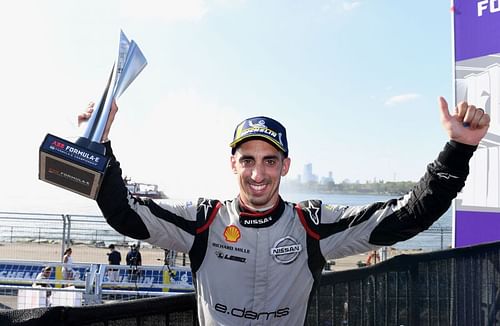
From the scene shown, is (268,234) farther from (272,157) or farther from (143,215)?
(143,215)

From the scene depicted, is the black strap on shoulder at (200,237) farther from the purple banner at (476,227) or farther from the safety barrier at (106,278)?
the safety barrier at (106,278)

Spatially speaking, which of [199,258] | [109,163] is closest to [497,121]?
[199,258]

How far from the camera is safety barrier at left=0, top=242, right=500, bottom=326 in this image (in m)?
2.56

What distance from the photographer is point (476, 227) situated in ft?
16.3

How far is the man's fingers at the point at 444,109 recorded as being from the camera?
2297 mm

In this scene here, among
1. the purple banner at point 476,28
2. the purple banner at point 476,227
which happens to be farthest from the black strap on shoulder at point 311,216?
the purple banner at point 476,28

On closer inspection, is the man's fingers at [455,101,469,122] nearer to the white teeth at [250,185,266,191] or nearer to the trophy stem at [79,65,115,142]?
the white teeth at [250,185,266,191]

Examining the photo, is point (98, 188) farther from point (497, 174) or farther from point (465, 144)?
point (497, 174)

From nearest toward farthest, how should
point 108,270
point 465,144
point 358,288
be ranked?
1. point 465,144
2. point 358,288
3. point 108,270

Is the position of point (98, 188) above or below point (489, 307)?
above

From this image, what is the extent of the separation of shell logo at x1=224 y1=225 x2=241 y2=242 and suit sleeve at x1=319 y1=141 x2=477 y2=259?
0.43 meters

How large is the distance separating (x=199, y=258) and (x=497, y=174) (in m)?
3.81

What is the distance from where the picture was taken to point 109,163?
2250 mm

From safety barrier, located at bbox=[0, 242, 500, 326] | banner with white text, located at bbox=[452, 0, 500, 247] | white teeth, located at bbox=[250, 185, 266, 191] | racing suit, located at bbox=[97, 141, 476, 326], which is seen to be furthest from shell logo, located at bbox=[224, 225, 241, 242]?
banner with white text, located at bbox=[452, 0, 500, 247]
